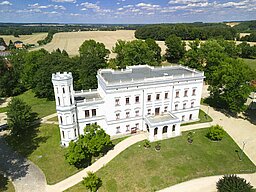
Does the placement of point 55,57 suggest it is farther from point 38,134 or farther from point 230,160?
point 230,160

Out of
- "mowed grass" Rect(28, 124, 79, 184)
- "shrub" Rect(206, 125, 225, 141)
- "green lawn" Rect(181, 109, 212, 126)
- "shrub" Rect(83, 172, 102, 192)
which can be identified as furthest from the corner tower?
"green lawn" Rect(181, 109, 212, 126)

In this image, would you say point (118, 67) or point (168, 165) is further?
point (118, 67)

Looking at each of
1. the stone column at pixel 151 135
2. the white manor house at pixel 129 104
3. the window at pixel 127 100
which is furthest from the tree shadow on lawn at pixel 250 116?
the window at pixel 127 100

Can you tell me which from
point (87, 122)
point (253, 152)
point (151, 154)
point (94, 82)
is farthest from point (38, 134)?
point (253, 152)

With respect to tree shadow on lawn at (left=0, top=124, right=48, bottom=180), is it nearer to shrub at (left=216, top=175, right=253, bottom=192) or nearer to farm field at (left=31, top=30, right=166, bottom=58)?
shrub at (left=216, top=175, right=253, bottom=192)

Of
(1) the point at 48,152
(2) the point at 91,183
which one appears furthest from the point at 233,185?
(1) the point at 48,152

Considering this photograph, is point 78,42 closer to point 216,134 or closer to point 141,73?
point 141,73
